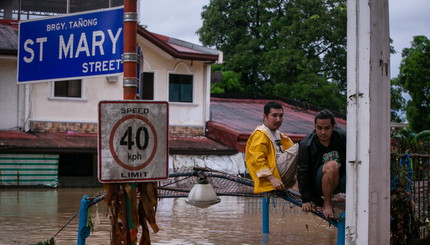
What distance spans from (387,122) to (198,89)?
20.5 m

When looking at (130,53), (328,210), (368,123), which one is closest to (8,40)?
(130,53)

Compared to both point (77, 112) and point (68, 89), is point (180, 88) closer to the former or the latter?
point (77, 112)

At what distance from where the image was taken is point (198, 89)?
84.7 ft

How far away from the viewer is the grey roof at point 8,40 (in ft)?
68.6

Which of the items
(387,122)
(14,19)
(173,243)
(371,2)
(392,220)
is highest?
(14,19)

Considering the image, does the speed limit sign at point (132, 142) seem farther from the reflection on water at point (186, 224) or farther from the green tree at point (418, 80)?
the green tree at point (418, 80)

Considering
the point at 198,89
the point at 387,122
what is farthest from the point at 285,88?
the point at 387,122

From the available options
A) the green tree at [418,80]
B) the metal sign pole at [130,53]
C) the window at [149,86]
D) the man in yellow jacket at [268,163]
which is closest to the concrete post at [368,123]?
the man in yellow jacket at [268,163]

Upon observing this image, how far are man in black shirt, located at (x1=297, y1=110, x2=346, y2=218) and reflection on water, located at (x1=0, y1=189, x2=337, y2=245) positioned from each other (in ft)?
3.07

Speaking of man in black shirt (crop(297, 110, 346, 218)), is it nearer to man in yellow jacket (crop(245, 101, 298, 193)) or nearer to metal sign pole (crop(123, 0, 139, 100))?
man in yellow jacket (crop(245, 101, 298, 193))

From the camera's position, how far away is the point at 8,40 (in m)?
21.5

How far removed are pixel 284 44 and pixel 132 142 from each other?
30611 mm

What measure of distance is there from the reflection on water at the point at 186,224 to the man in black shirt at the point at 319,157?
0.93 meters

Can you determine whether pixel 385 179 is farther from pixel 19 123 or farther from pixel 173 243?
pixel 19 123
